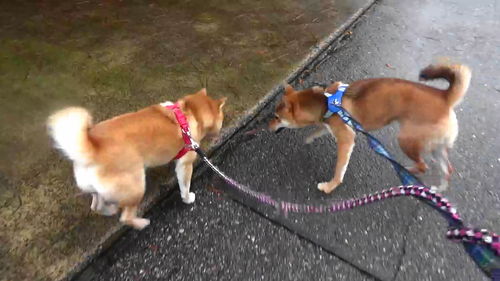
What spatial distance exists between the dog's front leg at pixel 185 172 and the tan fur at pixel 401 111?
88 cm

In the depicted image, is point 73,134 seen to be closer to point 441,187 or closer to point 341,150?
point 341,150

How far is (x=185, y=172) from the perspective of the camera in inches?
100

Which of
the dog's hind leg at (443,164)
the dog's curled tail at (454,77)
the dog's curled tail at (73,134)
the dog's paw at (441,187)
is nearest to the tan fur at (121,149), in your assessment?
the dog's curled tail at (73,134)

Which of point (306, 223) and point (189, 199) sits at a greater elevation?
point (189, 199)

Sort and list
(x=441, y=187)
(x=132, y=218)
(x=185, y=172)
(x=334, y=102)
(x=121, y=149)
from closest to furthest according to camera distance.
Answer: (x=121, y=149)
(x=132, y=218)
(x=185, y=172)
(x=334, y=102)
(x=441, y=187)

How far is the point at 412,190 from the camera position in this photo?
6.20 feet

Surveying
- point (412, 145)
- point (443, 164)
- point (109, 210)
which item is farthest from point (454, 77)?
point (109, 210)

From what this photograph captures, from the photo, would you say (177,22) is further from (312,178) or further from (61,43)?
(312,178)

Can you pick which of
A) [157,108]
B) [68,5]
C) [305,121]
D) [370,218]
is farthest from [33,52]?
[370,218]

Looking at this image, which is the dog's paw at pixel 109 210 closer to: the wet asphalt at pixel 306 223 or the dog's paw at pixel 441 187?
the wet asphalt at pixel 306 223

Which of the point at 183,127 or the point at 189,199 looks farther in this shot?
the point at 189,199

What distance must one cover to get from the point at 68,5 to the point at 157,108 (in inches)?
118

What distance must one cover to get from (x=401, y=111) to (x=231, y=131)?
132 centimetres

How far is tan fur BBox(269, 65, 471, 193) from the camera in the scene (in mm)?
2631
